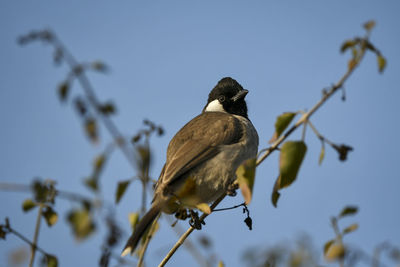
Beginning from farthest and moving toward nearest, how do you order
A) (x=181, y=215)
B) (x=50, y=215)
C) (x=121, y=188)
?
(x=181, y=215) → (x=121, y=188) → (x=50, y=215)

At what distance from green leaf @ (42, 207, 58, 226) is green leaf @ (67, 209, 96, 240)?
0.55m

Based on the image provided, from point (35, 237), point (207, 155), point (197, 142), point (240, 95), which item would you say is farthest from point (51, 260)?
point (240, 95)

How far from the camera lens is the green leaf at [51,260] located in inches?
Answer: 84.8

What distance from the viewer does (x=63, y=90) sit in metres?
2.20

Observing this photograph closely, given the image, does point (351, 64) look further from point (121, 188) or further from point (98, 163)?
point (121, 188)

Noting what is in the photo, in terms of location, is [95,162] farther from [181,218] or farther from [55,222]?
[181,218]

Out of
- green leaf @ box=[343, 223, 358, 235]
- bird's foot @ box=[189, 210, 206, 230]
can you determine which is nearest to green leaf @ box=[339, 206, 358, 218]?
green leaf @ box=[343, 223, 358, 235]

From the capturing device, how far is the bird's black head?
20.2 ft

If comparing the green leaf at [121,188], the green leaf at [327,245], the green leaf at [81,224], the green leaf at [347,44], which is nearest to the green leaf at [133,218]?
the green leaf at [121,188]

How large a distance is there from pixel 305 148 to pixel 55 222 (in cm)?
131

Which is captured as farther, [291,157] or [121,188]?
[121,188]

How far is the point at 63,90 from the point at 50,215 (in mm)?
666

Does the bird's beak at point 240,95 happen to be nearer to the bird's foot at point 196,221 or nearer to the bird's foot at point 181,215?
the bird's foot at point 196,221

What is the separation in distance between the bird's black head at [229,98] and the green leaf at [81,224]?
4.45 m
